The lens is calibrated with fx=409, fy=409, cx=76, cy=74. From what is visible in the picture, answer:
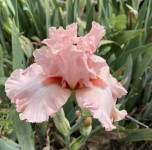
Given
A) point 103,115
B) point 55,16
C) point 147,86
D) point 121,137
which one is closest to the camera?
point 103,115

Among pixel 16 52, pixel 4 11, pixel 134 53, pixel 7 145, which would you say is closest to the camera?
pixel 7 145

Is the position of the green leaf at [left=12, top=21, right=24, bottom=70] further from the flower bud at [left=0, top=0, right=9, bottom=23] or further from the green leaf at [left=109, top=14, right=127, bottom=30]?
Answer: the green leaf at [left=109, top=14, right=127, bottom=30]

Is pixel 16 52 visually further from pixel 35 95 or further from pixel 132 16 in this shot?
pixel 132 16

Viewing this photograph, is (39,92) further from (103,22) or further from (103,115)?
(103,22)

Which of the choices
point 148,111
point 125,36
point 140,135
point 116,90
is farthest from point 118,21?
point 116,90

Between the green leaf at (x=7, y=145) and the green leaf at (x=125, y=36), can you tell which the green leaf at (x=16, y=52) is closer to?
the green leaf at (x=7, y=145)

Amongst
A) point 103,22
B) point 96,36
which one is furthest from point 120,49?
point 96,36

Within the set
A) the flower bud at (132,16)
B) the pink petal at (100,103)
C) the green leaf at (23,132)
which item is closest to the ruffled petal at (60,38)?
the pink petal at (100,103)

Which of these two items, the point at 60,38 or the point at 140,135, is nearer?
the point at 60,38
